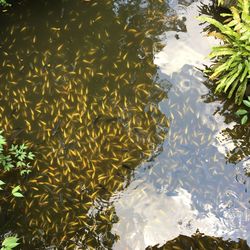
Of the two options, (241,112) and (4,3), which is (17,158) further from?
(241,112)

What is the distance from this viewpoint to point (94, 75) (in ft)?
26.6

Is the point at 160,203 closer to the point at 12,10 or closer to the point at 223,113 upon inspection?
the point at 223,113

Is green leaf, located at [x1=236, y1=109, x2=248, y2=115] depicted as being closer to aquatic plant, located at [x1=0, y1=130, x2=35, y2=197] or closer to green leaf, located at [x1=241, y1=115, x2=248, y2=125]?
green leaf, located at [x1=241, y1=115, x2=248, y2=125]

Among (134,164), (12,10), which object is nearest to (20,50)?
(12,10)

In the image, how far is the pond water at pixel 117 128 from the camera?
658 cm

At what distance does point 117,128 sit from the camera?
24.4ft

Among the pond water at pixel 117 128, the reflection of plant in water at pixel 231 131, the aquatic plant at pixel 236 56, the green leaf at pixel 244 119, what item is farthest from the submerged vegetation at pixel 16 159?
the green leaf at pixel 244 119

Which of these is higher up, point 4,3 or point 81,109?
point 4,3

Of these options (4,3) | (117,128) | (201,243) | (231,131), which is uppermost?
(4,3)

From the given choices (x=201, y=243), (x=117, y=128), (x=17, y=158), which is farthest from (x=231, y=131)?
(x=17, y=158)

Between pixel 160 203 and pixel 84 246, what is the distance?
4.62 feet

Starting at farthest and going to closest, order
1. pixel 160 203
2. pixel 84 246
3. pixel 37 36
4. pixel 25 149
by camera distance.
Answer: pixel 37 36 → pixel 25 149 → pixel 160 203 → pixel 84 246

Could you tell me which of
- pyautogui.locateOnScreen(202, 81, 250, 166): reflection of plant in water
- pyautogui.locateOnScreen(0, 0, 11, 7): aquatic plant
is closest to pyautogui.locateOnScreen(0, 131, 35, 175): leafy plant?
pyautogui.locateOnScreen(0, 0, 11, 7): aquatic plant

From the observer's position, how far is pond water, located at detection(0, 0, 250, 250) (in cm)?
658
